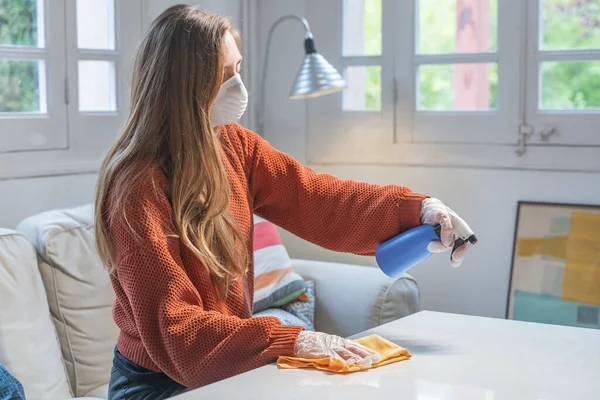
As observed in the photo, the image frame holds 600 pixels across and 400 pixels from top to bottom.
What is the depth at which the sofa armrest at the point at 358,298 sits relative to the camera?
8.85 feet

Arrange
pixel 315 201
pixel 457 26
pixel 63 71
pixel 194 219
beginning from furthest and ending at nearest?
pixel 457 26 → pixel 63 71 → pixel 315 201 → pixel 194 219

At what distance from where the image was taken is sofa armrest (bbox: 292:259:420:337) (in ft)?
8.85

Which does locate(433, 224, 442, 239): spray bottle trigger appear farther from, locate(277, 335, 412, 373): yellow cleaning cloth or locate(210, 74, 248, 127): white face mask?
locate(210, 74, 248, 127): white face mask

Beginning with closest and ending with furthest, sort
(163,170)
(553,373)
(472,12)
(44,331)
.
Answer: (553,373) → (163,170) → (44,331) → (472,12)

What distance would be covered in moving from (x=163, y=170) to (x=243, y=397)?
1.73ft

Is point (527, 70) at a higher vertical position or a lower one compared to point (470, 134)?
higher

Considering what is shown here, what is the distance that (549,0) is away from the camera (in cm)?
283

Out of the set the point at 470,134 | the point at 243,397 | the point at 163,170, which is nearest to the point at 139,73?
the point at 163,170

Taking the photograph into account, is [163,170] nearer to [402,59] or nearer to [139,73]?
[139,73]

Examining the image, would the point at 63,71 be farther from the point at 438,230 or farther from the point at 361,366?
the point at 361,366

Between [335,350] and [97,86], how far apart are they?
5.68ft

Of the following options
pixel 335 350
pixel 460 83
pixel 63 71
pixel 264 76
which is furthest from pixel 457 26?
pixel 335 350

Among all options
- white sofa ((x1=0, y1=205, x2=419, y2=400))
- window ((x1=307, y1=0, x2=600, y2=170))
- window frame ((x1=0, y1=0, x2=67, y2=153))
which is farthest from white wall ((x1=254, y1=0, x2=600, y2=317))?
window frame ((x1=0, y1=0, x2=67, y2=153))

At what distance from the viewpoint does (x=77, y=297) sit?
94.0 inches
